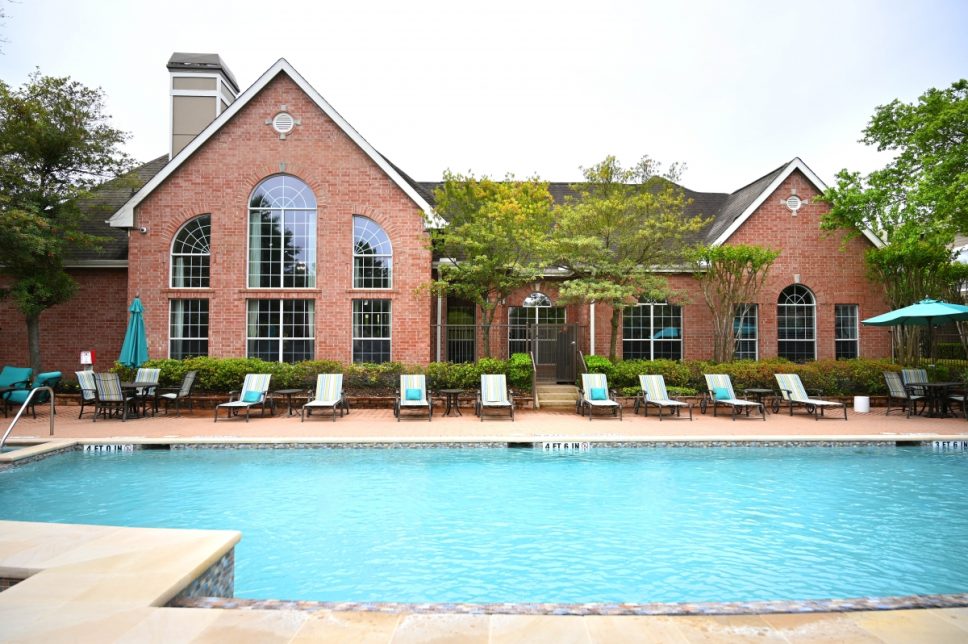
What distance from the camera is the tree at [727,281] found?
16.8 meters

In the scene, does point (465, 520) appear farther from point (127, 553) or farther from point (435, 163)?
point (435, 163)

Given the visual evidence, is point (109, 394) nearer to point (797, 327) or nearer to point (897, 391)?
point (897, 391)

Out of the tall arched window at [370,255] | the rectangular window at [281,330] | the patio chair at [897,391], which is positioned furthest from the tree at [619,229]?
the rectangular window at [281,330]

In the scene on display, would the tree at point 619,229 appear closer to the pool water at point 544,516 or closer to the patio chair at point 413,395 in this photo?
the patio chair at point 413,395

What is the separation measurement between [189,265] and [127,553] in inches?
590

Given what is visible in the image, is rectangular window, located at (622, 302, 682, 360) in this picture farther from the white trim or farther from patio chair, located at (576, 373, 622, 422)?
patio chair, located at (576, 373, 622, 422)

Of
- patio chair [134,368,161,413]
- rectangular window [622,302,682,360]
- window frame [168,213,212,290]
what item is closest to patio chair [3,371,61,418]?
patio chair [134,368,161,413]

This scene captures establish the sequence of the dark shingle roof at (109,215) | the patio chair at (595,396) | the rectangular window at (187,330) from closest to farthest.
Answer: the patio chair at (595,396)
the rectangular window at (187,330)
the dark shingle roof at (109,215)

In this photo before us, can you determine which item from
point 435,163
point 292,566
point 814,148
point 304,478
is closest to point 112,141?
point 304,478

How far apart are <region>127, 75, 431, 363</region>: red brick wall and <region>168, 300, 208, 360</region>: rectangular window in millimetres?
328

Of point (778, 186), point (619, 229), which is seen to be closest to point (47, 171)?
point (619, 229)

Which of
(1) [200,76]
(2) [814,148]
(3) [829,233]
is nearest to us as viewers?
(3) [829,233]

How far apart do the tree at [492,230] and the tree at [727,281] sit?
5524 mm

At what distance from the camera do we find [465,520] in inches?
259
